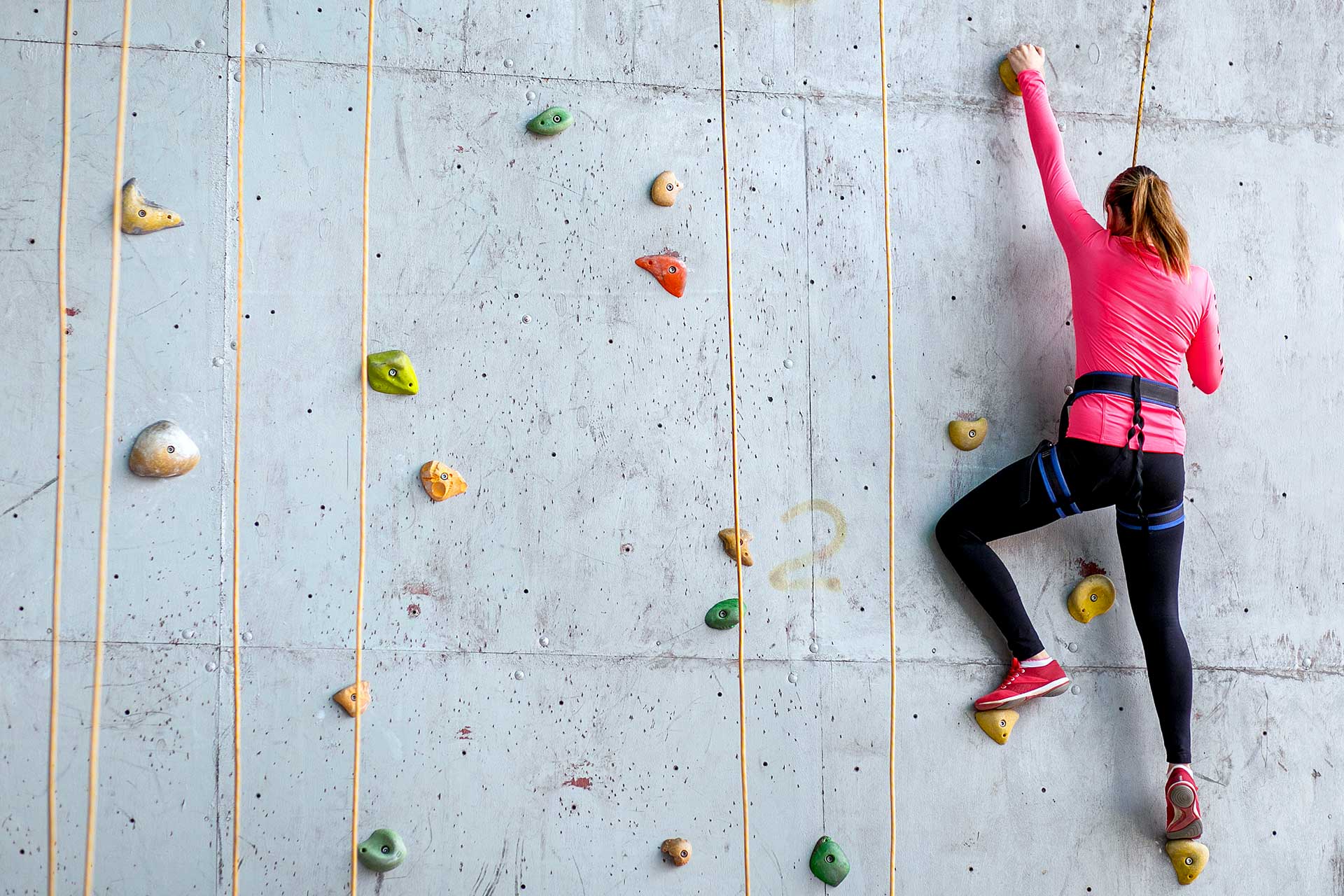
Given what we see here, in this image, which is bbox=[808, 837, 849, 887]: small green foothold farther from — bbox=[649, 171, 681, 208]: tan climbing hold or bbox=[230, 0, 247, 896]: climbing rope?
bbox=[649, 171, 681, 208]: tan climbing hold

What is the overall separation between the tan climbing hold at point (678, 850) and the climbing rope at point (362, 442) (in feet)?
2.30

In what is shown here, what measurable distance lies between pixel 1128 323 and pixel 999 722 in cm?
100

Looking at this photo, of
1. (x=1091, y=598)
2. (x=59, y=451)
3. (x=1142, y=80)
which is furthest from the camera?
(x=1142, y=80)

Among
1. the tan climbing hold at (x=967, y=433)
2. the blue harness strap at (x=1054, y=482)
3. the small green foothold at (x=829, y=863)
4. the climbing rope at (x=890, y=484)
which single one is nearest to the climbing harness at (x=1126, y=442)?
the blue harness strap at (x=1054, y=482)

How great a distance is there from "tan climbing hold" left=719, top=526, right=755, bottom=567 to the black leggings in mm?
468

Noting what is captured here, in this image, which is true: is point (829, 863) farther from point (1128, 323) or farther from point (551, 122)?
point (551, 122)

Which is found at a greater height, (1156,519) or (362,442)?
(362,442)

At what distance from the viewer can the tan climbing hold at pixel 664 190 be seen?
283 centimetres

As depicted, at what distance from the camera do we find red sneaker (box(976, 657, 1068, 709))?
9.24 feet

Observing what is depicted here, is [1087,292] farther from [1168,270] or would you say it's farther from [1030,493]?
[1030,493]

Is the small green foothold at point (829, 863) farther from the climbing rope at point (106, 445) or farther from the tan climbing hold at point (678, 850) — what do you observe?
the climbing rope at point (106, 445)

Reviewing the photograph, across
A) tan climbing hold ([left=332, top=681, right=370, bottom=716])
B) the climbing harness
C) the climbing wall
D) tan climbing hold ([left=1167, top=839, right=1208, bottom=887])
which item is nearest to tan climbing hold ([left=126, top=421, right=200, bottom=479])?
the climbing wall

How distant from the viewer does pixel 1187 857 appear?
2.87m

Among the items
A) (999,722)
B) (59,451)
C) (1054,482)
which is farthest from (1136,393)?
(59,451)
